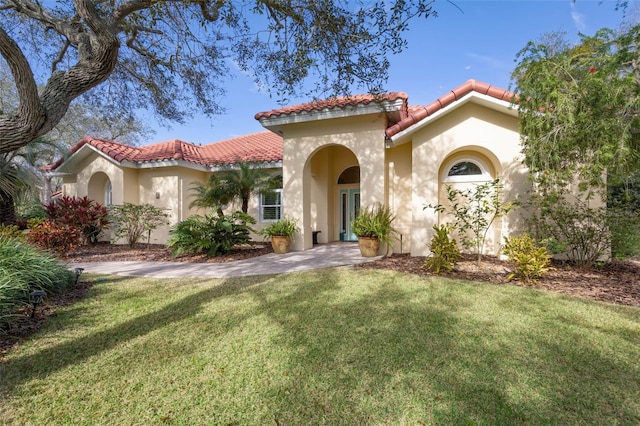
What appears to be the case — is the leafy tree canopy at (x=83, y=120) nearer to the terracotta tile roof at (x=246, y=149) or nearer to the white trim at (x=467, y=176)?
the terracotta tile roof at (x=246, y=149)

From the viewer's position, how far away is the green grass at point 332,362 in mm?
2596

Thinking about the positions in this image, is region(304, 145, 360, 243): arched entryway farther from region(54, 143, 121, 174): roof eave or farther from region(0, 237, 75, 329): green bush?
region(54, 143, 121, 174): roof eave

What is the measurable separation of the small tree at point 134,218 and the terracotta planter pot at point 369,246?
9.25 metres

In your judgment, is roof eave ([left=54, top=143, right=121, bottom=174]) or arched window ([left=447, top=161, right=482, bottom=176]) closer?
arched window ([left=447, top=161, right=482, bottom=176])

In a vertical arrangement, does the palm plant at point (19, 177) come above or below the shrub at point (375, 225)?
above

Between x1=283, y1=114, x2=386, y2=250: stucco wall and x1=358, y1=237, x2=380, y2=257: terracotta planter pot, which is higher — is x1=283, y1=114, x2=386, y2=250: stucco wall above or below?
above

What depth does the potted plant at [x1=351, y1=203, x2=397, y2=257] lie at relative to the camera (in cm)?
959

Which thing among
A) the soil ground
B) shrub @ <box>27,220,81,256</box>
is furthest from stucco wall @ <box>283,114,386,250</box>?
shrub @ <box>27,220,81,256</box>

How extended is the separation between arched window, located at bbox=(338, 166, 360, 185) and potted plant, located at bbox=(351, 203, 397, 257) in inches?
176

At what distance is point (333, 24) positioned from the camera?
6574 millimetres

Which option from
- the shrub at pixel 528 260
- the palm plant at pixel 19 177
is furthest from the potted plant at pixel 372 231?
the palm plant at pixel 19 177

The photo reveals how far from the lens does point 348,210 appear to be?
47.3ft

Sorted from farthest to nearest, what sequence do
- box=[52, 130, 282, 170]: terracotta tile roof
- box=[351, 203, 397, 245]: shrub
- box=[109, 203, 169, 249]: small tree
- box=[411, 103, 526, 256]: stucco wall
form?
1. box=[52, 130, 282, 170]: terracotta tile roof
2. box=[109, 203, 169, 249]: small tree
3. box=[351, 203, 397, 245]: shrub
4. box=[411, 103, 526, 256]: stucco wall

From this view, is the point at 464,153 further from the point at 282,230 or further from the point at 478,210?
the point at 282,230
